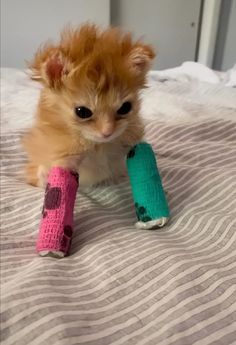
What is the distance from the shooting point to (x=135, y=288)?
458mm

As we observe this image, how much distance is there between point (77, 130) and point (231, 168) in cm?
30

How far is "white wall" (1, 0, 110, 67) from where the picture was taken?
184 centimetres

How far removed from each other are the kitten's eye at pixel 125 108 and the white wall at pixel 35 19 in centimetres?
136

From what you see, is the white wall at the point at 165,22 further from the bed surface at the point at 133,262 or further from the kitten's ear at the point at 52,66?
the kitten's ear at the point at 52,66

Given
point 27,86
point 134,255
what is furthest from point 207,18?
point 134,255

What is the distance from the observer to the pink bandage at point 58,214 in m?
0.52

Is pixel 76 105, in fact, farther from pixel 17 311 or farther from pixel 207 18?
pixel 207 18

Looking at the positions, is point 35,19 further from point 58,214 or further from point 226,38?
point 58,214

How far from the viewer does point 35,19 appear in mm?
1868

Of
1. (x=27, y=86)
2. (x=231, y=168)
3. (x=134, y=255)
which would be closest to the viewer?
(x=134, y=255)

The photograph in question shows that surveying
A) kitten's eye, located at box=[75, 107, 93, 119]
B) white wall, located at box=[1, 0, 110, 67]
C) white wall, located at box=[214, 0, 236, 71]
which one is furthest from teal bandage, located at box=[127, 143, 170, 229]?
white wall, located at box=[214, 0, 236, 71]

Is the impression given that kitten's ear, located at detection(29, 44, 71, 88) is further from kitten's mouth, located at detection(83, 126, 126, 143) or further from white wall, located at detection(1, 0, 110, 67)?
white wall, located at detection(1, 0, 110, 67)

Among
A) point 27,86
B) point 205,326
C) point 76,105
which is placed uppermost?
point 76,105

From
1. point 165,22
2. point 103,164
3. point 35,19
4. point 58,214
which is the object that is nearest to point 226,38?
point 165,22
